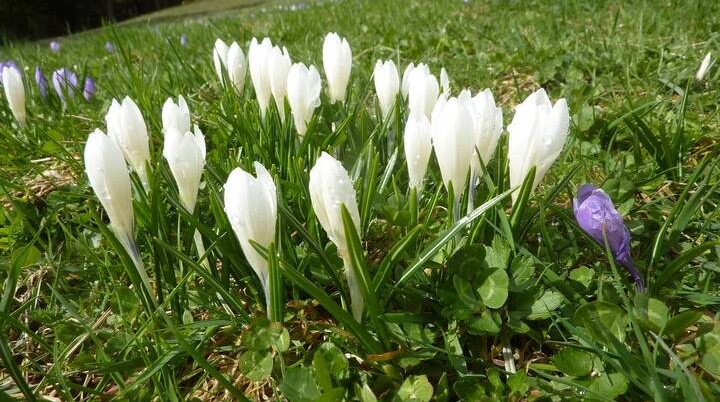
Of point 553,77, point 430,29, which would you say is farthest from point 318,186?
point 430,29

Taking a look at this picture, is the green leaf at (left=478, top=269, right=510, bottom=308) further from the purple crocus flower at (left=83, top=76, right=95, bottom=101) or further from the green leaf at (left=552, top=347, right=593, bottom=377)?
the purple crocus flower at (left=83, top=76, right=95, bottom=101)

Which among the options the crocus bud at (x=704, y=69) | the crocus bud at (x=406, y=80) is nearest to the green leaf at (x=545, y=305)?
the crocus bud at (x=406, y=80)

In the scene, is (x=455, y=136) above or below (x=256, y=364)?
above

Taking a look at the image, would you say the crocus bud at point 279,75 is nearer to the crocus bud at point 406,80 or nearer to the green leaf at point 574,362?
the crocus bud at point 406,80

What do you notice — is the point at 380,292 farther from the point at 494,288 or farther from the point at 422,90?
the point at 422,90

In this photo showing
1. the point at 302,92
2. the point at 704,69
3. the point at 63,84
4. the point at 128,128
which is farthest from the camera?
the point at 63,84

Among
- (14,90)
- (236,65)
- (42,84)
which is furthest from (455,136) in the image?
(42,84)

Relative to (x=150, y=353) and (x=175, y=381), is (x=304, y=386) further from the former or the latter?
(x=150, y=353)

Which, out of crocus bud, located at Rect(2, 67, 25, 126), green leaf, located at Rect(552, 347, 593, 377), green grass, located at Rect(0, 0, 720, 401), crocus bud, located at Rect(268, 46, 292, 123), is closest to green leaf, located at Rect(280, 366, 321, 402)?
green grass, located at Rect(0, 0, 720, 401)
